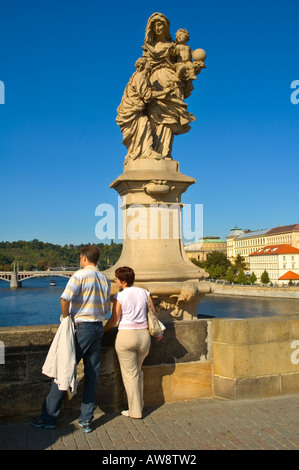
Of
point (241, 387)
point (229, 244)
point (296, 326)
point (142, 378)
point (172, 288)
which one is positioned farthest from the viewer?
point (229, 244)

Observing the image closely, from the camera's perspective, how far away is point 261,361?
4836 millimetres

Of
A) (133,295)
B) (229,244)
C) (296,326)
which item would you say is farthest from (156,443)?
(229,244)

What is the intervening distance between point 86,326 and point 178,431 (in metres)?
1.14

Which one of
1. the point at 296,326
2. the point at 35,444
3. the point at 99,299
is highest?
the point at 99,299

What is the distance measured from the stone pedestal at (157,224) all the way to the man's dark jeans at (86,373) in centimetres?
213

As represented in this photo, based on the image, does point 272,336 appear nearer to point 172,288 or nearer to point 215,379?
point 215,379

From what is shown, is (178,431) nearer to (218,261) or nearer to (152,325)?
(152,325)

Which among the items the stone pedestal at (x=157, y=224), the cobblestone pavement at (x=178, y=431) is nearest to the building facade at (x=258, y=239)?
the stone pedestal at (x=157, y=224)

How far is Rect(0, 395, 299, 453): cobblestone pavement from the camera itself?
3.57 m

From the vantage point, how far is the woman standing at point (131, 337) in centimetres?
411

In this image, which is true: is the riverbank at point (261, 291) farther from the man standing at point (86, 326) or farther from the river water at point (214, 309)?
the man standing at point (86, 326)

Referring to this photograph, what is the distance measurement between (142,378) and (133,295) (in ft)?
2.66

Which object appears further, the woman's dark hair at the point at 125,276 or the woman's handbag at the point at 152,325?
the woman's dark hair at the point at 125,276

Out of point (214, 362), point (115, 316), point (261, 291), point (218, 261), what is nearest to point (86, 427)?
point (115, 316)
